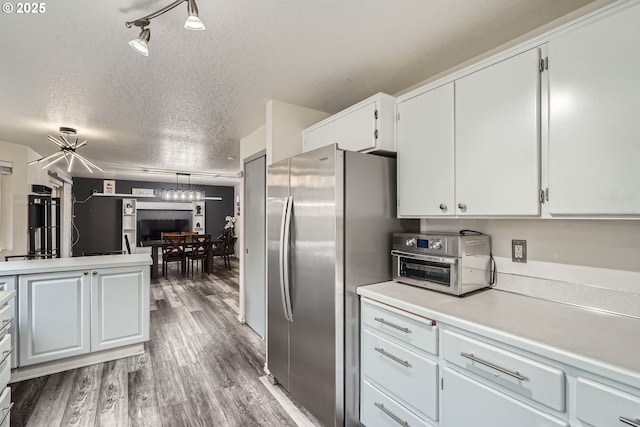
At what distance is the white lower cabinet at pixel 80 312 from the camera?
7.98 feet

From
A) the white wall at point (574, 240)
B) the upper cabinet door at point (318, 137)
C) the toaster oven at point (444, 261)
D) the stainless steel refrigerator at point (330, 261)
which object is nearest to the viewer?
the white wall at point (574, 240)

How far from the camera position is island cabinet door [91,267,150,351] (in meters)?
2.70

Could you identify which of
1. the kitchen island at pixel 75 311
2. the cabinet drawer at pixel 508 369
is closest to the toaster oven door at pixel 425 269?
the cabinet drawer at pixel 508 369

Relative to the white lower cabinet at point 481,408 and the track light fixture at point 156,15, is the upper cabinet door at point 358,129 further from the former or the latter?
the white lower cabinet at point 481,408

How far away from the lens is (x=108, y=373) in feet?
8.41

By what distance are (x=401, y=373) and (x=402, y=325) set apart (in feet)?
0.85

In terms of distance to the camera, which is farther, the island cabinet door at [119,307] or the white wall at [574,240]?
the island cabinet door at [119,307]

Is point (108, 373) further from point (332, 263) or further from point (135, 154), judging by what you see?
point (135, 154)

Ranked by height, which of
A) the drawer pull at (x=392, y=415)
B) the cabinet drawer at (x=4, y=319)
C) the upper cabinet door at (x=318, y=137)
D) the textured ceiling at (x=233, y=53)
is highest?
the textured ceiling at (x=233, y=53)

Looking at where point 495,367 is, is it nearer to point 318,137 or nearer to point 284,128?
point 318,137

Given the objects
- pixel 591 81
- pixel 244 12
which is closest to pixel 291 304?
pixel 244 12

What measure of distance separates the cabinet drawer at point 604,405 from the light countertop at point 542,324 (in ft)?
0.19

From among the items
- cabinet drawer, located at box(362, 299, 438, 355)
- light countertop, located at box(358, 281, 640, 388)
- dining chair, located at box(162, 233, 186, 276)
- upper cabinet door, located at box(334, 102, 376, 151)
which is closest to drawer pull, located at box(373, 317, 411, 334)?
cabinet drawer, located at box(362, 299, 438, 355)

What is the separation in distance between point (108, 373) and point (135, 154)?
3.67 meters
